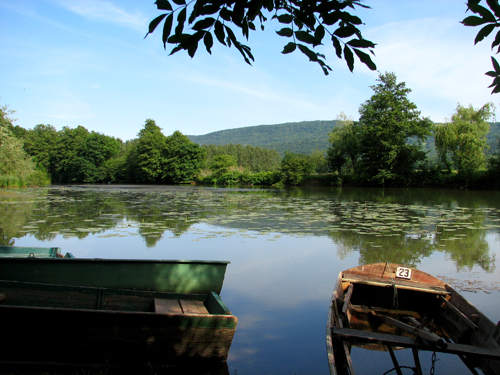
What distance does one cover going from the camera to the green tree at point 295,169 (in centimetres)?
4175

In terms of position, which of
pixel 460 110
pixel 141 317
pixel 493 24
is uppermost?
pixel 460 110

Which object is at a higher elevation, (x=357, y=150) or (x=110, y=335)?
(x=357, y=150)

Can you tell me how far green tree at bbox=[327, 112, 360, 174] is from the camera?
130ft

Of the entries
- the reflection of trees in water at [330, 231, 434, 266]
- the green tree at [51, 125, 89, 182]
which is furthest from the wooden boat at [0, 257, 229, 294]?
the green tree at [51, 125, 89, 182]

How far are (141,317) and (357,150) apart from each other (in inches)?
1500

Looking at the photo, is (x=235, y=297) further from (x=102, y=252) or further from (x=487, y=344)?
(x=102, y=252)

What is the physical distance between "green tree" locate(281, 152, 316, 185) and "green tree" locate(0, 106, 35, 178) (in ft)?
87.5

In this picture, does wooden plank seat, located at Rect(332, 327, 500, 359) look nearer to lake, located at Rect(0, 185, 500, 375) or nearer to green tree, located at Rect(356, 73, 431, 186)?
lake, located at Rect(0, 185, 500, 375)

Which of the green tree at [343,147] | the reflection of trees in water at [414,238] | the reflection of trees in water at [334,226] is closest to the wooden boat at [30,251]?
the reflection of trees in water at [334,226]

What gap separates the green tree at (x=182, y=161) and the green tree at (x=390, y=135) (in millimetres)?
24207

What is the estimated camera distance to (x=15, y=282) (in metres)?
3.55

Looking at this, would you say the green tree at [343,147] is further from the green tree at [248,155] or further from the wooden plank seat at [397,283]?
the green tree at [248,155]

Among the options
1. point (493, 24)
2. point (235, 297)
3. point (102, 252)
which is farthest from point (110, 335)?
point (102, 252)

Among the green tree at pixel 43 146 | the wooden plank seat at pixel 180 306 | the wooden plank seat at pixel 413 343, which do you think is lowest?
the wooden plank seat at pixel 180 306
